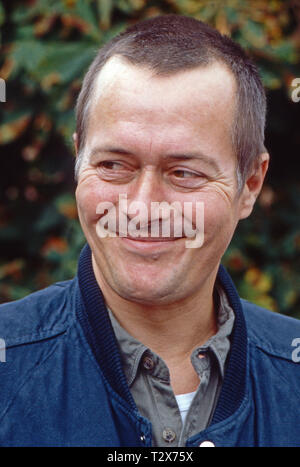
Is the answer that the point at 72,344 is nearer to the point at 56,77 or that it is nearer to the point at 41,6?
the point at 56,77

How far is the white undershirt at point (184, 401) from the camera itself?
1.82m

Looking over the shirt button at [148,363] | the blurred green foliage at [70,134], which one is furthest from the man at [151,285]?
the blurred green foliage at [70,134]

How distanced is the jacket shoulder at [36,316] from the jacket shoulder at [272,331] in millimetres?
612

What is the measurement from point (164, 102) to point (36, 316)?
0.72 m

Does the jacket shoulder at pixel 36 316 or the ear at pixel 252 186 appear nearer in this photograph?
the jacket shoulder at pixel 36 316

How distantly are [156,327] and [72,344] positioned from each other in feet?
0.84

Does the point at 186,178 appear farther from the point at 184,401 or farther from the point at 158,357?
the point at 184,401

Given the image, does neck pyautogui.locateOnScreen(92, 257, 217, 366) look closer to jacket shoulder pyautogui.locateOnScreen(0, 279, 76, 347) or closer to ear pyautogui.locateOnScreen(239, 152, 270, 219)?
jacket shoulder pyautogui.locateOnScreen(0, 279, 76, 347)

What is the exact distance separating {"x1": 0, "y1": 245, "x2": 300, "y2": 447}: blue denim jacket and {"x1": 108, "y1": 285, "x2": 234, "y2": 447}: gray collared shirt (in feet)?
0.16

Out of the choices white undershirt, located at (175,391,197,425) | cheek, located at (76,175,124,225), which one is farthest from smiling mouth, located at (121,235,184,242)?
white undershirt, located at (175,391,197,425)

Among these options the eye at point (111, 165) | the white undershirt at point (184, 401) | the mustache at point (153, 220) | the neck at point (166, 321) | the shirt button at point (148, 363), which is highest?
the eye at point (111, 165)

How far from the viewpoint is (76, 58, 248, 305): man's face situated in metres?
1.71

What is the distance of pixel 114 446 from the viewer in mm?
1688

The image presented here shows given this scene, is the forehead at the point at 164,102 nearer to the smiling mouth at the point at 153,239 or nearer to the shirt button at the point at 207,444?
the smiling mouth at the point at 153,239
